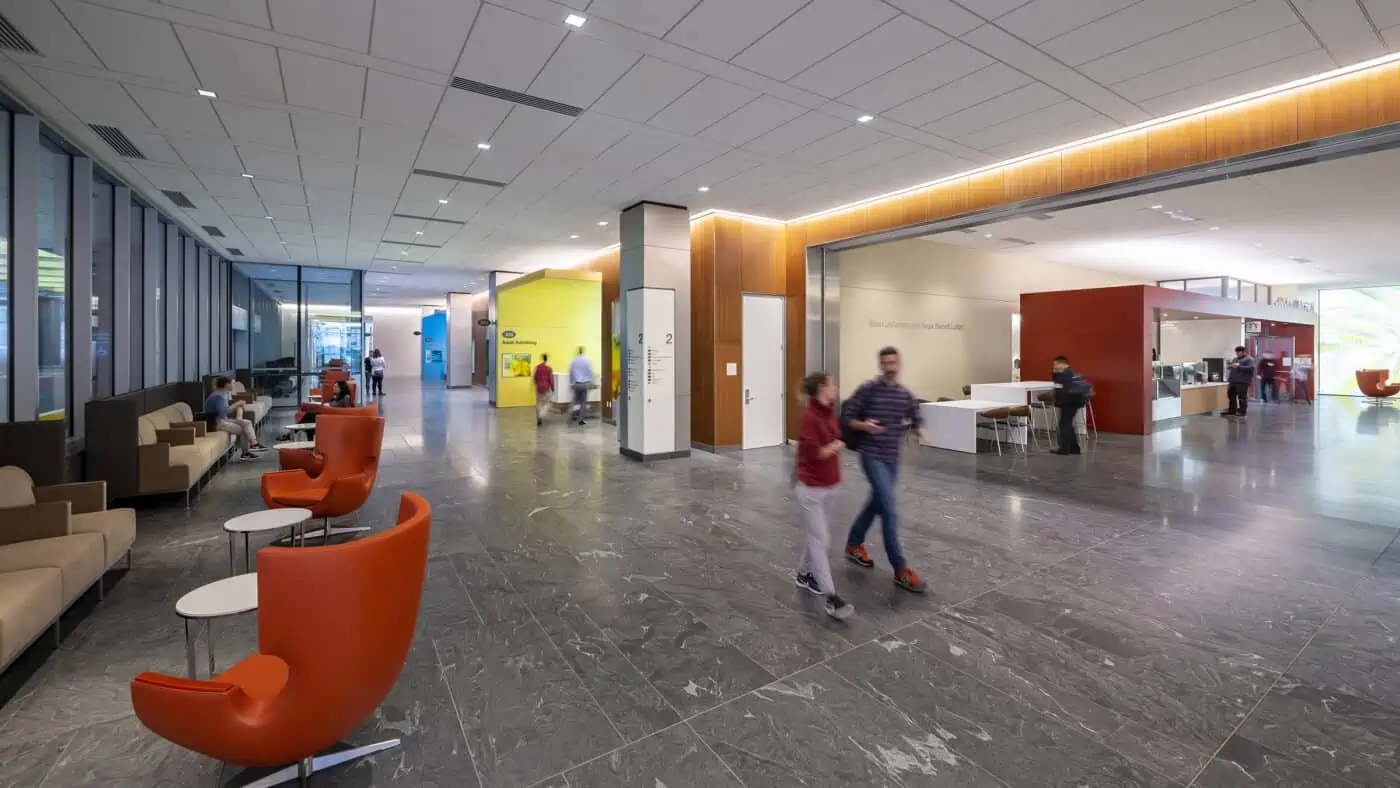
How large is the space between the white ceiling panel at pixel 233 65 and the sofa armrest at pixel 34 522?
333 cm

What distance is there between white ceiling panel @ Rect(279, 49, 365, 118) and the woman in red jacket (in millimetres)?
4498

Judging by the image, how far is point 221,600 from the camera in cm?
248

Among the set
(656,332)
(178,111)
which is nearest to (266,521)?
(178,111)

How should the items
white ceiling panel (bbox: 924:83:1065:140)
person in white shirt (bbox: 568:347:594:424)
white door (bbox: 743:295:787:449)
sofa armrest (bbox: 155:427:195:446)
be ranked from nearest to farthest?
white ceiling panel (bbox: 924:83:1065:140) < sofa armrest (bbox: 155:427:195:446) < white door (bbox: 743:295:787:449) < person in white shirt (bbox: 568:347:594:424)

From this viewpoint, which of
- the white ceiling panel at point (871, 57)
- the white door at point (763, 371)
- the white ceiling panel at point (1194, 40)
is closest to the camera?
the white ceiling panel at point (1194, 40)

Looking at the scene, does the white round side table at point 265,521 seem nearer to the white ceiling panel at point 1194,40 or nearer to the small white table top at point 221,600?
the small white table top at point 221,600

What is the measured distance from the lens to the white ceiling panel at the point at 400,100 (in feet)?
16.9

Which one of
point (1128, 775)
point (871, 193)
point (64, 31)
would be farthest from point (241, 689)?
point (871, 193)

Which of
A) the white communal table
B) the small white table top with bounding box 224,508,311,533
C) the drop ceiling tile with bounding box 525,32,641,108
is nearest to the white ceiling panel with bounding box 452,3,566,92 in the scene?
the drop ceiling tile with bounding box 525,32,641,108

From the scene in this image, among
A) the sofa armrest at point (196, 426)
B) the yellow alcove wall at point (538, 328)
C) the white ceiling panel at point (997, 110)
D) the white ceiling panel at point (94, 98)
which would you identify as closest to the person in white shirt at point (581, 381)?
the yellow alcove wall at point (538, 328)

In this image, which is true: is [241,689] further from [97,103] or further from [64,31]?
[97,103]

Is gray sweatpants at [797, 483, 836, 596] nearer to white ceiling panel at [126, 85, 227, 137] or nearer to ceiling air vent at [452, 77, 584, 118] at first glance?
ceiling air vent at [452, 77, 584, 118]

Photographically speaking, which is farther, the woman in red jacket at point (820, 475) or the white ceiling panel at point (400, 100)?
the white ceiling panel at point (400, 100)

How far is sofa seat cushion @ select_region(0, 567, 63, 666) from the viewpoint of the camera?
2.72 metres
